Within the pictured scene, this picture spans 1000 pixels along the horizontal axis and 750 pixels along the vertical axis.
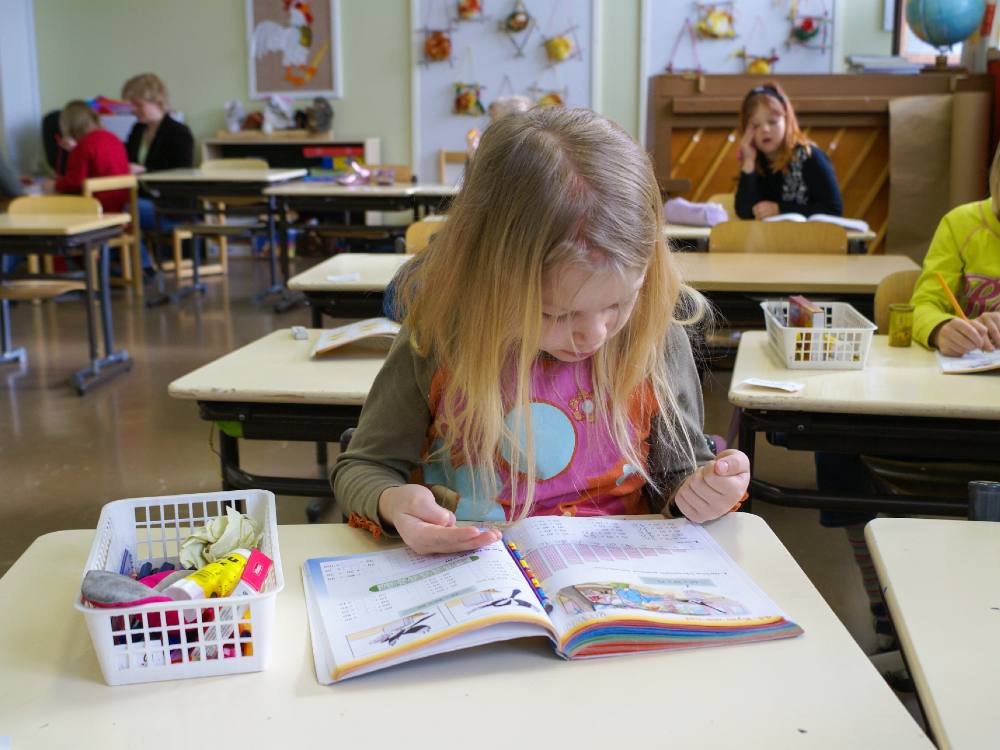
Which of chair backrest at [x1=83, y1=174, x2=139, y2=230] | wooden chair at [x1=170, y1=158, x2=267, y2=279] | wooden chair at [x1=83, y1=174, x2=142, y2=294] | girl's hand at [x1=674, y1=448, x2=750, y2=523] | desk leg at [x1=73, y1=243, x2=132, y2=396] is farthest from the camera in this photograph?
wooden chair at [x1=170, y1=158, x2=267, y2=279]

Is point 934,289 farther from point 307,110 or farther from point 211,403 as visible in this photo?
point 307,110

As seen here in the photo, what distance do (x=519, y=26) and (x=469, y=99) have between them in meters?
0.66

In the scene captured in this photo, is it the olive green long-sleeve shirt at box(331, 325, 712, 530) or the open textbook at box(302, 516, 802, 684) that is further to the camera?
the olive green long-sleeve shirt at box(331, 325, 712, 530)

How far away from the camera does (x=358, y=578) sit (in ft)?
3.33

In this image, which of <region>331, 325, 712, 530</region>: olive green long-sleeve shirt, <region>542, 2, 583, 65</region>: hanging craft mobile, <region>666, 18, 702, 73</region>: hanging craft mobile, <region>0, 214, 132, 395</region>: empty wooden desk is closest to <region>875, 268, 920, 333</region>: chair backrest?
<region>331, 325, 712, 530</region>: olive green long-sleeve shirt

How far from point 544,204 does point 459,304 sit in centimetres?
16

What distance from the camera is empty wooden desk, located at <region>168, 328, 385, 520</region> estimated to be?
189 cm

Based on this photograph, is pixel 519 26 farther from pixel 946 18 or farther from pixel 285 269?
pixel 946 18

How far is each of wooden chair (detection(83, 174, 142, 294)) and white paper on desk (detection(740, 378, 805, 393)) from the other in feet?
17.1

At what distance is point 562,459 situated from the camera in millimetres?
1238

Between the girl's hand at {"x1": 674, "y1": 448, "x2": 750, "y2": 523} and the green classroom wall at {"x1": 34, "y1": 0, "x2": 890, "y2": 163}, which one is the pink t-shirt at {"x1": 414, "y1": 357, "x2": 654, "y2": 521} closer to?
the girl's hand at {"x1": 674, "y1": 448, "x2": 750, "y2": 523}

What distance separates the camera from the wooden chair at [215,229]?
258 inches

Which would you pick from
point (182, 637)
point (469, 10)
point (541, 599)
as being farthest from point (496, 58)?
point (182, 637)

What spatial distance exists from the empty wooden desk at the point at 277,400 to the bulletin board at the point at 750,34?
5905 mm
